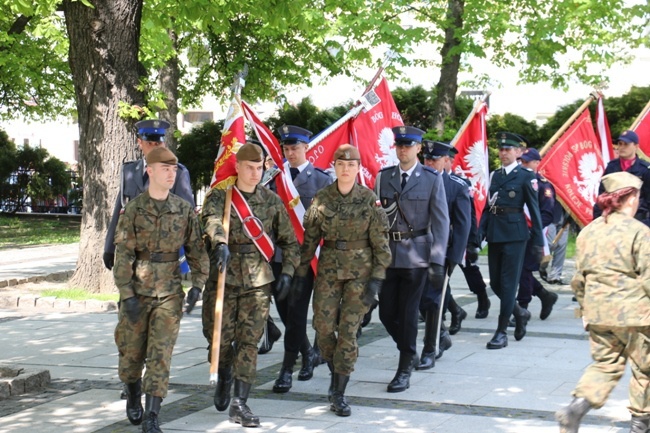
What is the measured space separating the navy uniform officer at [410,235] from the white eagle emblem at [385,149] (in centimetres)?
236

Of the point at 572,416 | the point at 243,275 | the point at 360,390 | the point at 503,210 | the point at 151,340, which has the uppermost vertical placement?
the point at 503,210

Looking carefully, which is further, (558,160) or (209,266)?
(558,160)

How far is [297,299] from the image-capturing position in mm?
8188

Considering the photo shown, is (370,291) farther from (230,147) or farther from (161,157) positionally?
(161,157)

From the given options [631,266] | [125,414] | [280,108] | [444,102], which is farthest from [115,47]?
[280,108]

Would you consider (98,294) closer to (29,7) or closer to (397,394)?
(29,7)

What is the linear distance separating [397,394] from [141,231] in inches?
95.6

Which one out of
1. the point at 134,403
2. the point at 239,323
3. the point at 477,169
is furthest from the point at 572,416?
the point at 477,169

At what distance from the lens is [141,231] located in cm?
657

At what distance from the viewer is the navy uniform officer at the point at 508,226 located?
9.76m

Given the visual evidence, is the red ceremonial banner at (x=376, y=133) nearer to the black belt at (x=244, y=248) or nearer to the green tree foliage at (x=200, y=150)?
the black belt at (x=244, y=248)

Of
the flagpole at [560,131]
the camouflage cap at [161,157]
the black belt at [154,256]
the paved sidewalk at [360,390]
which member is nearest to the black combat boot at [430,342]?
the paved sidewalk at [360,390]

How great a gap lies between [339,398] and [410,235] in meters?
1.57

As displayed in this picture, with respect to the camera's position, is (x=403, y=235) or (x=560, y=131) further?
(x=560, y=131)
